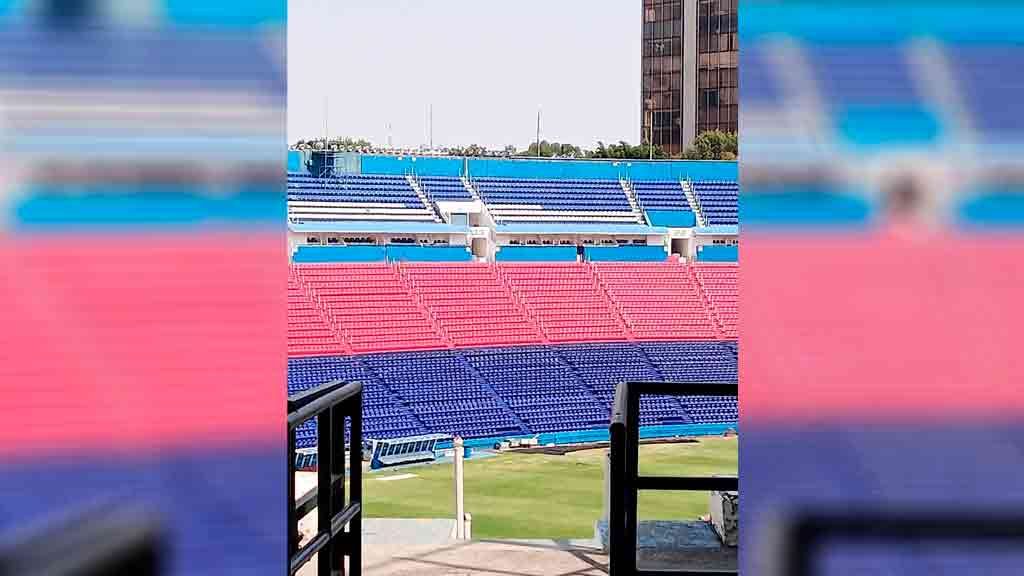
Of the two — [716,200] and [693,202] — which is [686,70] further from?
[693,202]

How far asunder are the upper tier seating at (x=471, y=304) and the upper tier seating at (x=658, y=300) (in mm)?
1811

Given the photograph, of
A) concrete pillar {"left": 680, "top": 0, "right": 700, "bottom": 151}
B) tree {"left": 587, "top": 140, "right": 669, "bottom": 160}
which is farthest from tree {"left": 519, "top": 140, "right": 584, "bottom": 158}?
concrete pillar {"left": 680, "top": 0, "right": 700, "bottom": 151}

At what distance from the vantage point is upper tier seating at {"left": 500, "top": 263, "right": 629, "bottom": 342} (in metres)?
20.1

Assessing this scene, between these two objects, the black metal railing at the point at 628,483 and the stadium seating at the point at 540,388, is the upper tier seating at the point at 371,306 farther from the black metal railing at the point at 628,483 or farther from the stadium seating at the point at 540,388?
the black metal railing at the point at 628,483

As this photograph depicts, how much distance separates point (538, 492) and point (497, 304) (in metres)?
8.02

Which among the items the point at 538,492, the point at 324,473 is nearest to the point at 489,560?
the point at 324,473

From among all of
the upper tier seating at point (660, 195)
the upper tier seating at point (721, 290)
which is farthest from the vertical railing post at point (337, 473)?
the upper tier seating at point (660, 195)

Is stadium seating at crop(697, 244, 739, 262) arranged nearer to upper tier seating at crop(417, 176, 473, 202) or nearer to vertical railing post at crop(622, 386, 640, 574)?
upper tier seating at crop(417, 176, 473, 202)
